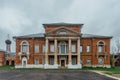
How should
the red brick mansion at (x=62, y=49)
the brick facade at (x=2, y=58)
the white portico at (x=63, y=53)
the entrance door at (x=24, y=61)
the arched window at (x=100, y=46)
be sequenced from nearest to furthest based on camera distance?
the white portico at (x=63, y=53) → the red brick mansion at (x=62, y=49) → the entrance door at (x=24, y=61) → the arched window at (x=100, y=46) → the brick facade at (x=2, y=58)

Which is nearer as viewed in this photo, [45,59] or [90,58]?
[45,59]

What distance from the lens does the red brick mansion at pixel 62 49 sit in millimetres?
58375

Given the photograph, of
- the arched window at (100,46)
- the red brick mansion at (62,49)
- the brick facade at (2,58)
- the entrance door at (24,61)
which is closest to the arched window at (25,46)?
the red brick mansion at (62,49)

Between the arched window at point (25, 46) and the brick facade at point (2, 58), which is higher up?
the arched window at point (25, 46)

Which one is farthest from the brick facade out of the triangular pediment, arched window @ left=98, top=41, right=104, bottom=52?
arched window @ left=98, top=41, right=104, bottom=52

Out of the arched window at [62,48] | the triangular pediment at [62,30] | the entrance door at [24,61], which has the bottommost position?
the entrance door at [24,61]

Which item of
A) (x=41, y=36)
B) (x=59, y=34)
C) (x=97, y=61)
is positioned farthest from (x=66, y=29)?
(x=97, y=61)

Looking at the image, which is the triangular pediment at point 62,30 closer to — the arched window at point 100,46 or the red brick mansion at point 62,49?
the red brick mansion at point 62,49

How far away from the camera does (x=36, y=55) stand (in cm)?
6184

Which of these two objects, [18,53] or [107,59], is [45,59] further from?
[107,59]

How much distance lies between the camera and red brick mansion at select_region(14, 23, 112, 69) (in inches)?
2298

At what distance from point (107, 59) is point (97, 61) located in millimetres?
2548

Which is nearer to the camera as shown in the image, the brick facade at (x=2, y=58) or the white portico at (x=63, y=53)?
the white portico at (x=63, y=53)

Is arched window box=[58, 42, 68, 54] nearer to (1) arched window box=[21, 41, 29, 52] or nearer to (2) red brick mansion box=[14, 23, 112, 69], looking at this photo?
(2) red brick mansion box=[14, 23, 112, 69]
